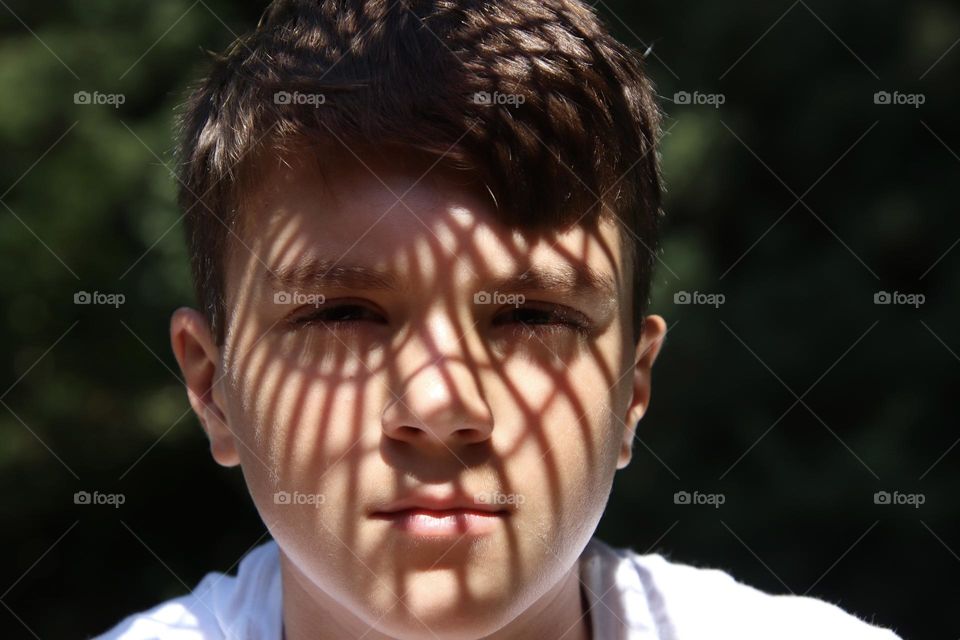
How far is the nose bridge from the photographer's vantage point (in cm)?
128

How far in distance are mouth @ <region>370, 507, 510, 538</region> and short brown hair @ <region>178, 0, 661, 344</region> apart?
0.39 metres

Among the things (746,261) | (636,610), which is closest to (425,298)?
(636,610)

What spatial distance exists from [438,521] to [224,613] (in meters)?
0.71

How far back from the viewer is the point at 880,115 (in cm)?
268

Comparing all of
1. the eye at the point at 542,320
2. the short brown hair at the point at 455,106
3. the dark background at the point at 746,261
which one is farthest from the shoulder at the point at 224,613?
the dark background at the point at 746,261

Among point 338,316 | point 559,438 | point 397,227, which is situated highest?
point 397,227

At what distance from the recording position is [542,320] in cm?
142

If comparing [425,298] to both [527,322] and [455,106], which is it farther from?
[455,106]

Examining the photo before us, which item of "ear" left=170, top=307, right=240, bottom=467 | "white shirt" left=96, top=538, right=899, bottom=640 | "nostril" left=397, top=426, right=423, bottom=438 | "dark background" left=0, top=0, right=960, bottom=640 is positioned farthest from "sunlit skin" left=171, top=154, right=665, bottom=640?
"dark background" left=0, top=0, right=960, bottom=640

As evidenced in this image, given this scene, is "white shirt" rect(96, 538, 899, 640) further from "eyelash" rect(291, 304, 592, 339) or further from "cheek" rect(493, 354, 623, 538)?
"eyelash" rect(291, 304, 592, 339)

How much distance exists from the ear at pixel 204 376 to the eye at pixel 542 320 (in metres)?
0.49

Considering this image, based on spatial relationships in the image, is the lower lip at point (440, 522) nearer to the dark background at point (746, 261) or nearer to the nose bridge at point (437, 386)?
the nose bridge at point (437, 386)

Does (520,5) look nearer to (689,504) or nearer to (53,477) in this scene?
(689,504)

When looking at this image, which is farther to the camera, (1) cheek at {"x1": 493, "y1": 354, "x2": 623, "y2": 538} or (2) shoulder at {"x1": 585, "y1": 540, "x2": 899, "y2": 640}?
(2) shoulder at {"x1": 585, "y1": 540, "x2": 899, "y2": 640}
